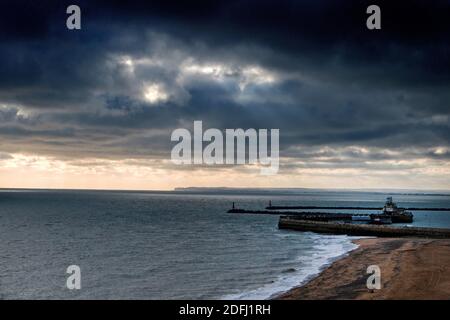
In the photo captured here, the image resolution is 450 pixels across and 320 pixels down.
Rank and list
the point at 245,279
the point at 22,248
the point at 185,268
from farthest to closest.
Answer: the point at 22,248 < the point at 185,268 < the point at 245,279

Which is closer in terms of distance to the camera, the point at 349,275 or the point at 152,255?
the point at 349,275

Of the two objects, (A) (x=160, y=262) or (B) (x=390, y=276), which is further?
(A) (x=160, y=262)

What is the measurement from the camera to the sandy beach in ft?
99.6

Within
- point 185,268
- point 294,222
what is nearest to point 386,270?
point 185,268

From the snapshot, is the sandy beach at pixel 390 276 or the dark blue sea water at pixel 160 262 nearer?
the sandy beach at pixel 390 276

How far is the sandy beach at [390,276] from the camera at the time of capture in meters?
30.3

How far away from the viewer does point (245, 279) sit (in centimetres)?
3853

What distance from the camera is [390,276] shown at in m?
36.5

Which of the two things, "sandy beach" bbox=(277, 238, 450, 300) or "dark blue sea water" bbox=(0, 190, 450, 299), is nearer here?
"sandy beach" bbox=(277, 238, 450, 300)

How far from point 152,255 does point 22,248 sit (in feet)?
58.1
